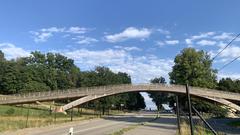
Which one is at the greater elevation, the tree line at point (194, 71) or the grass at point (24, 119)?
the tree line at point (194, 71)

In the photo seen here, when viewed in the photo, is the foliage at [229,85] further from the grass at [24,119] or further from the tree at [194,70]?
the grass at [24,119]

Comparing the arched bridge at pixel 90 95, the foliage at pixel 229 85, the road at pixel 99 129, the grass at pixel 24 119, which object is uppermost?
the foliage at pixel 229 85

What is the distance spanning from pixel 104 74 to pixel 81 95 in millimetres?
27656

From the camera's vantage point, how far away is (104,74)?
11112 centimetres

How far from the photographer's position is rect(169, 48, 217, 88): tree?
3969 inches

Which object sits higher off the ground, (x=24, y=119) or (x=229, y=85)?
(x=229, y=85)

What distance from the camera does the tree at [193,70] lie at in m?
101

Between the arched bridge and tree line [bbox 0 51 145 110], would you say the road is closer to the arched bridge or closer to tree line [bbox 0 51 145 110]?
the arched bridge

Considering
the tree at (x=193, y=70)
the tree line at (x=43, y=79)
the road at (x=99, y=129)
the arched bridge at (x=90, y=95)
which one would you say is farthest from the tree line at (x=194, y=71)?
the road at (x=99, y=129)

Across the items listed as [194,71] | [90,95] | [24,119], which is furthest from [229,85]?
[24,119]

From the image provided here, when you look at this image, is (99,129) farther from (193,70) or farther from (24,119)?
(193,70)

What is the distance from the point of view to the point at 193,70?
4021 inches

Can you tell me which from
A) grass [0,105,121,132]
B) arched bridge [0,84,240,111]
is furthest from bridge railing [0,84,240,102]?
grass [0,105,121,132]

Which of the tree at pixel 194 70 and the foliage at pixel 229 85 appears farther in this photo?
the foliage at pixel 229 85
